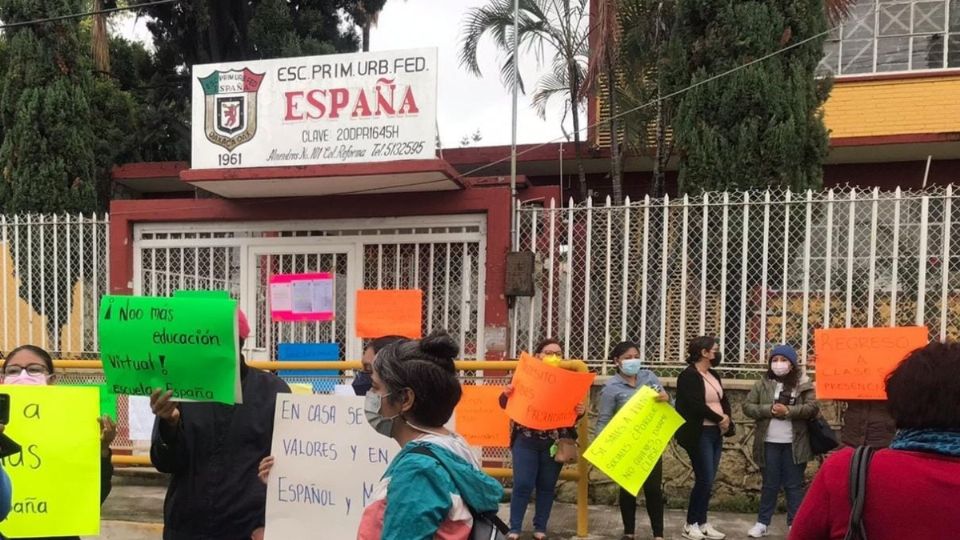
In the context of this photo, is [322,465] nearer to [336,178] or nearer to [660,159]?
[336,178]

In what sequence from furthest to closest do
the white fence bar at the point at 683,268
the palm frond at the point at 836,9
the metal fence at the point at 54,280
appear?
the palm frond at the point at 836,9, the metal fence at the point at 54,280, the white fence bar at the point at 683,268

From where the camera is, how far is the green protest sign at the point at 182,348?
8.71ft

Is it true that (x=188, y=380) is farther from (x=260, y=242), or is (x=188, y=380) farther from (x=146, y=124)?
(x=146, y=124)

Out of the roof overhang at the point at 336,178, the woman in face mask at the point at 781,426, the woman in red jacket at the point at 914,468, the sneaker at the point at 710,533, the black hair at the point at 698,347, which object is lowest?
the sneaker at the point at 710,533

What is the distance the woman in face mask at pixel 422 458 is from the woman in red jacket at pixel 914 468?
0.86m

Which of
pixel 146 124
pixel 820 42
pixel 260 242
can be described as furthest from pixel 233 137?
pixel 146 124

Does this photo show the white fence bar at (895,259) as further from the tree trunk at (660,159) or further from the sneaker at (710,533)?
the tree trunk at (660,159)

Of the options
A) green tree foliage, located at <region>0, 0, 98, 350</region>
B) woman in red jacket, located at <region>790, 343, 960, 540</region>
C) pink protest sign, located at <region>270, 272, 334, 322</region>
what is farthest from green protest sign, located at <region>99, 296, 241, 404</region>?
green tree foliage, located at <region>0, 0, 98, 350</region>

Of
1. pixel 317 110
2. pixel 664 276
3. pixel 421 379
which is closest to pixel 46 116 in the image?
pixel 317 110

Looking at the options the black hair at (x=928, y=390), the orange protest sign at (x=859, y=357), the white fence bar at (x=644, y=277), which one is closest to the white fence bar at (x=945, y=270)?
the orange protest sign at (x=859, y=357)

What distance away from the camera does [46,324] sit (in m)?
8.05

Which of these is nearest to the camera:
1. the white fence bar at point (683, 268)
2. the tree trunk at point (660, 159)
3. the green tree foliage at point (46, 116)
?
the white fence bar at point (683, 268)

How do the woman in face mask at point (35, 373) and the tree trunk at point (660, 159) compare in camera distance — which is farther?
the tree trunk at point (660, 159)

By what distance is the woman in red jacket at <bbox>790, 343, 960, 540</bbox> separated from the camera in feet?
5.72
